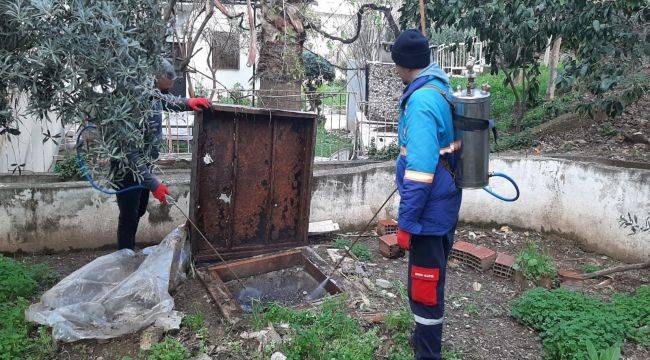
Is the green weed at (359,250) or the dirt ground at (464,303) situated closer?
the dirt ground at (464,303)

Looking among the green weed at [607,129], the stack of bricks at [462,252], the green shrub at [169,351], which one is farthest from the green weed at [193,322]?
the green weed at [607,129]

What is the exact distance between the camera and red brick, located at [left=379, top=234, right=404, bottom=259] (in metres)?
4.89

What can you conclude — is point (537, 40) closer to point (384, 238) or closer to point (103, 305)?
point (384, 238)

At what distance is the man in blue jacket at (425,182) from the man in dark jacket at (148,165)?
62.8 inches

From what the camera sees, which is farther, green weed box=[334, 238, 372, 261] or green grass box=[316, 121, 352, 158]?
green grass box=[316, 121, 352, 158]

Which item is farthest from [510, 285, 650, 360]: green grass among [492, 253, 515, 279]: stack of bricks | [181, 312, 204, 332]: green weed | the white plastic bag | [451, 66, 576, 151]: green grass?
[451, 66, 576, 151]: green grass

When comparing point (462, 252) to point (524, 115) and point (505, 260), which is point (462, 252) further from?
point (524, 115)

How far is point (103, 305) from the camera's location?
11.2ft

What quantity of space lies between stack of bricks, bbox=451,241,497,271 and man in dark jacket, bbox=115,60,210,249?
2.83 metres

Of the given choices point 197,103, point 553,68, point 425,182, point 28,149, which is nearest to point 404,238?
point 425,182

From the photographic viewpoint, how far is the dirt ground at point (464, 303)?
3291 millimetres

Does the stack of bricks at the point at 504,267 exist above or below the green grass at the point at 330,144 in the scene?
below

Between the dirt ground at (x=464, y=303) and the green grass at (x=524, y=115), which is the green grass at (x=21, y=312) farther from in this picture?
the green grass at (x=524, y=115)

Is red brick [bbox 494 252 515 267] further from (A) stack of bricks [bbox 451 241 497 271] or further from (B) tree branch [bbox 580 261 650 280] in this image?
(B) tree branch [bbox 580 261 650 280]
